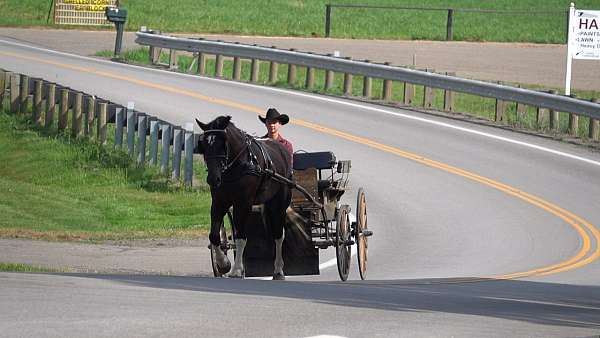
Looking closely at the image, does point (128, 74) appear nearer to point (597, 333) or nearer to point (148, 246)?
point (148, 246)

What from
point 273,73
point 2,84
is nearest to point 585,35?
point 273,73

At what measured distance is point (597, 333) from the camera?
11.0 meters

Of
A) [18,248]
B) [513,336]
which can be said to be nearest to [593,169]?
[18,248]

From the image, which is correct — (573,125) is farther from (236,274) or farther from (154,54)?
(236,274)

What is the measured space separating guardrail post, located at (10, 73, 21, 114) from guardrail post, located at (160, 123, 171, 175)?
7380mm

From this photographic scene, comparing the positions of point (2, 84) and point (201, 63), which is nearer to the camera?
point (2, 84)

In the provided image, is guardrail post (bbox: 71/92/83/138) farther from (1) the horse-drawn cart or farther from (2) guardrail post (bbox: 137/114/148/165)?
(1) the horse-drawn cart

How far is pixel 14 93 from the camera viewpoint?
33188 mm

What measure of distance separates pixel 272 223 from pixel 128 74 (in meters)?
24.3

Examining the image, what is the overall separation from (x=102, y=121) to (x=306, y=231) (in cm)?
1336

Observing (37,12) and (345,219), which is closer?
(345,219)

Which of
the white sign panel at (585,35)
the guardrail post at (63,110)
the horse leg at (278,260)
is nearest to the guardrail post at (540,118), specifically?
the white sign panel at (585,35)

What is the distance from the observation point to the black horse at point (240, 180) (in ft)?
49.9

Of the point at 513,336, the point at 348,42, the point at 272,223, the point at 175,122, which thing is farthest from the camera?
the point at 348,42
